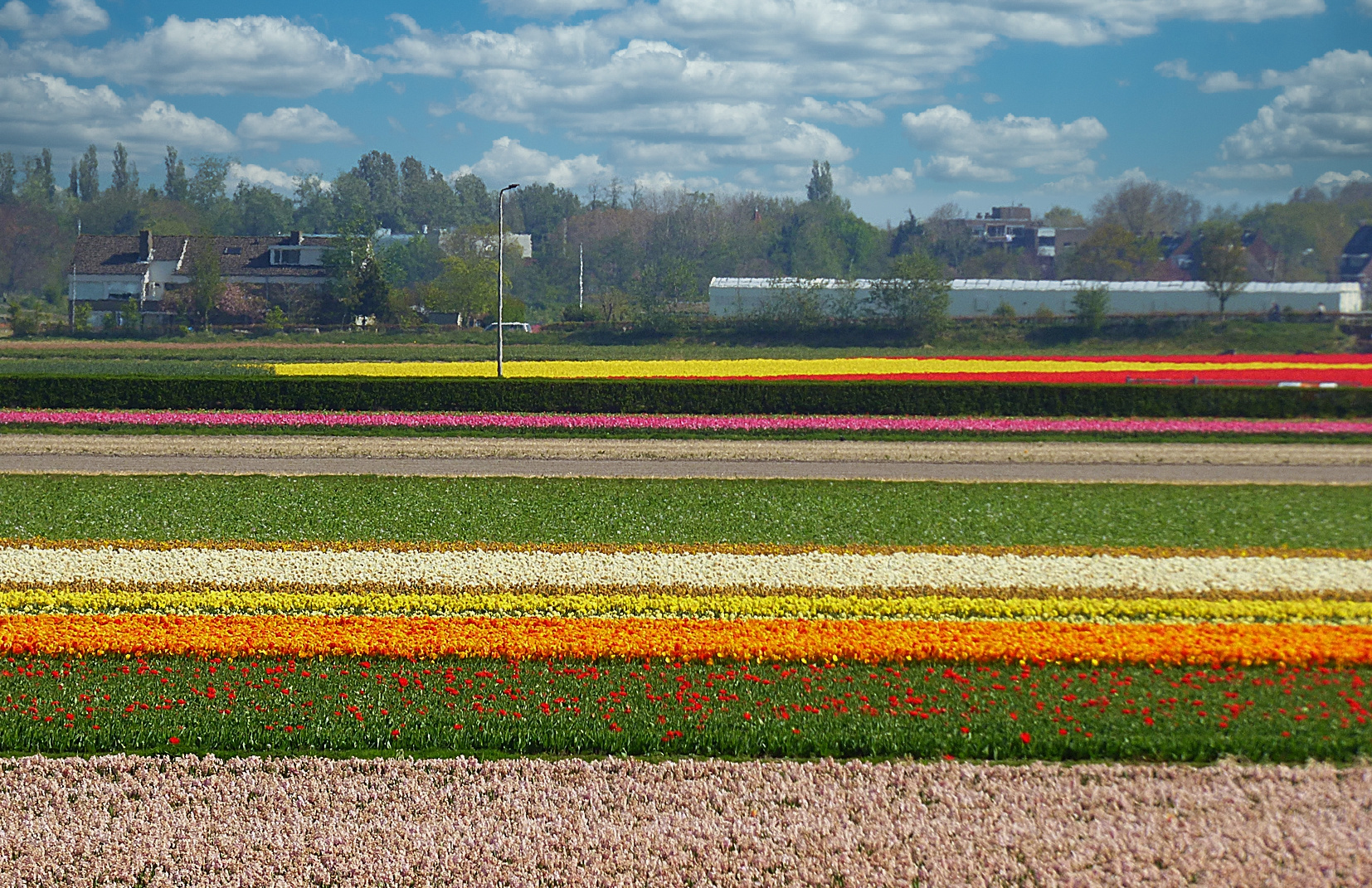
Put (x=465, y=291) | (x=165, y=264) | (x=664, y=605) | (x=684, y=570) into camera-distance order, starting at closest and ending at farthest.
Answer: (x=664, y=605)
(x=684, y=570)
(x=465, y=291)
(x=165, y=264)

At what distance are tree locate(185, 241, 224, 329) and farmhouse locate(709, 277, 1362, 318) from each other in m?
33.0

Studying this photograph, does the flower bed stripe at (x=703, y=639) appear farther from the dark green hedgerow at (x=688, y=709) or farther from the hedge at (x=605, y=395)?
the hedge at (x=605, y=395)

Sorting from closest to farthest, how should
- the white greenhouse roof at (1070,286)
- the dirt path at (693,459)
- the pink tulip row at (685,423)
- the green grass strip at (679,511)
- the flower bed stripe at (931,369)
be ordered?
1. the green grass strip at (679,511)
2. the dirt path at (693,459)
3. the pink tulip row at (685,423)
4. the flower bed stripe at (931,369)
5. the white greenhouse roof at (1070,286)

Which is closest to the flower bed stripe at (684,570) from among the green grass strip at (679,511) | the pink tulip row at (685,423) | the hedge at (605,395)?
the green grass strip at (679,511)

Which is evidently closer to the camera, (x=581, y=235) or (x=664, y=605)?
(x=664, y=605)

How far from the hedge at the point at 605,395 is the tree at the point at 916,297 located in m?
33.3

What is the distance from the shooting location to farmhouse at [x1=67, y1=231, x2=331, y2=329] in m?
93.1

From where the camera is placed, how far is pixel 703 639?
12398 millimetres

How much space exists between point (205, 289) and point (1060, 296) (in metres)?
55.0

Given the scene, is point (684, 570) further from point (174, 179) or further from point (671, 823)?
point (174, 179)

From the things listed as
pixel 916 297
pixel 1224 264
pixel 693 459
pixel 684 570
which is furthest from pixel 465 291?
pixel 684 570

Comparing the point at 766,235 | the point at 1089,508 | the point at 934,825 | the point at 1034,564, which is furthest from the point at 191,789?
the point at 766,235

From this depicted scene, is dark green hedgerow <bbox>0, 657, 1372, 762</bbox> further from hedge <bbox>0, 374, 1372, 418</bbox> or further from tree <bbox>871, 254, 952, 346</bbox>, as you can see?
tree <bbox>871, 254, 952, 346</bbox>

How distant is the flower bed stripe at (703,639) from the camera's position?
38.6 ft
